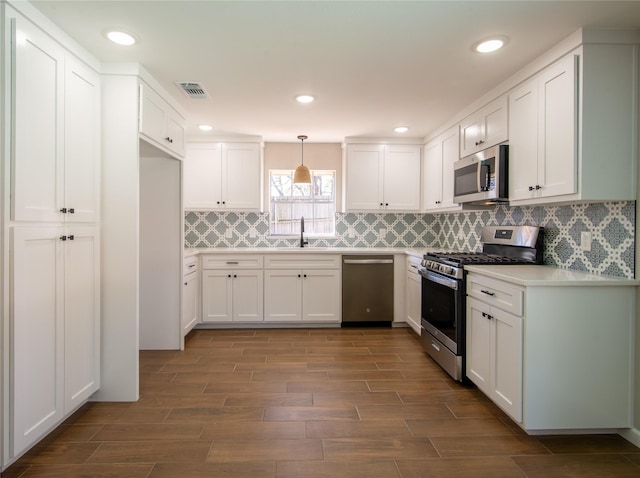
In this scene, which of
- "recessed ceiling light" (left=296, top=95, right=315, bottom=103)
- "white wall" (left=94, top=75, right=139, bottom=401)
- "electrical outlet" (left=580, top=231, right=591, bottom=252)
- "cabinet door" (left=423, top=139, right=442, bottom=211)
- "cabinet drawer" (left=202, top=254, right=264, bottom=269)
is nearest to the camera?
"electrical outlet" (left=580, top=231, right=591, bottom=252)

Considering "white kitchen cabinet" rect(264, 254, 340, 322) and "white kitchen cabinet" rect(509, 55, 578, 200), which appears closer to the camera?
"white kitchen cabinet" rect(509, 55, 578, 200)

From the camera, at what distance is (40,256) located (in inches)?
75.9

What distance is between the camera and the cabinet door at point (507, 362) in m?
2.10

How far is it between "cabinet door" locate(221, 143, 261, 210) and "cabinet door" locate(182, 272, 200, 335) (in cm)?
102

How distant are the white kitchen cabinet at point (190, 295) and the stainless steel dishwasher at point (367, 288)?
1704mm

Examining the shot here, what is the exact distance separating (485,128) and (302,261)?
93.0 inches

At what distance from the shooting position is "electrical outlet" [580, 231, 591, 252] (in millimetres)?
2376

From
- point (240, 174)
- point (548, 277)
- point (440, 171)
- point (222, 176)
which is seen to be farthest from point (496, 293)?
point (222, 176)

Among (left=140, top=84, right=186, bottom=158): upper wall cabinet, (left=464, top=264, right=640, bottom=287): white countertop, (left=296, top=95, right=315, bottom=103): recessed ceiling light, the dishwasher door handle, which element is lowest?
the dishwasher door handle

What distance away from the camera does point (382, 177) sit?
458 cm

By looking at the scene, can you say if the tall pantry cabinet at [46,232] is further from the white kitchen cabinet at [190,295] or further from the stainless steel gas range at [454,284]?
the stainless steel gas range at [454,284]

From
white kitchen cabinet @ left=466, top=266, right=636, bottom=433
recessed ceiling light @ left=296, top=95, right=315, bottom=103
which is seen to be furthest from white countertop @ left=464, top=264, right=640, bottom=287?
recessed ceiling light @ left=296, top=95, right=315, bottom=103

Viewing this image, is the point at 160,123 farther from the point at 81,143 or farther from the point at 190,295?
the point at 190,295

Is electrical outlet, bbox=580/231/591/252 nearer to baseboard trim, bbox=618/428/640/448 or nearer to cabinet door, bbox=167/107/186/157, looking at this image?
baseboard trim, bbox=618/428/640/448
